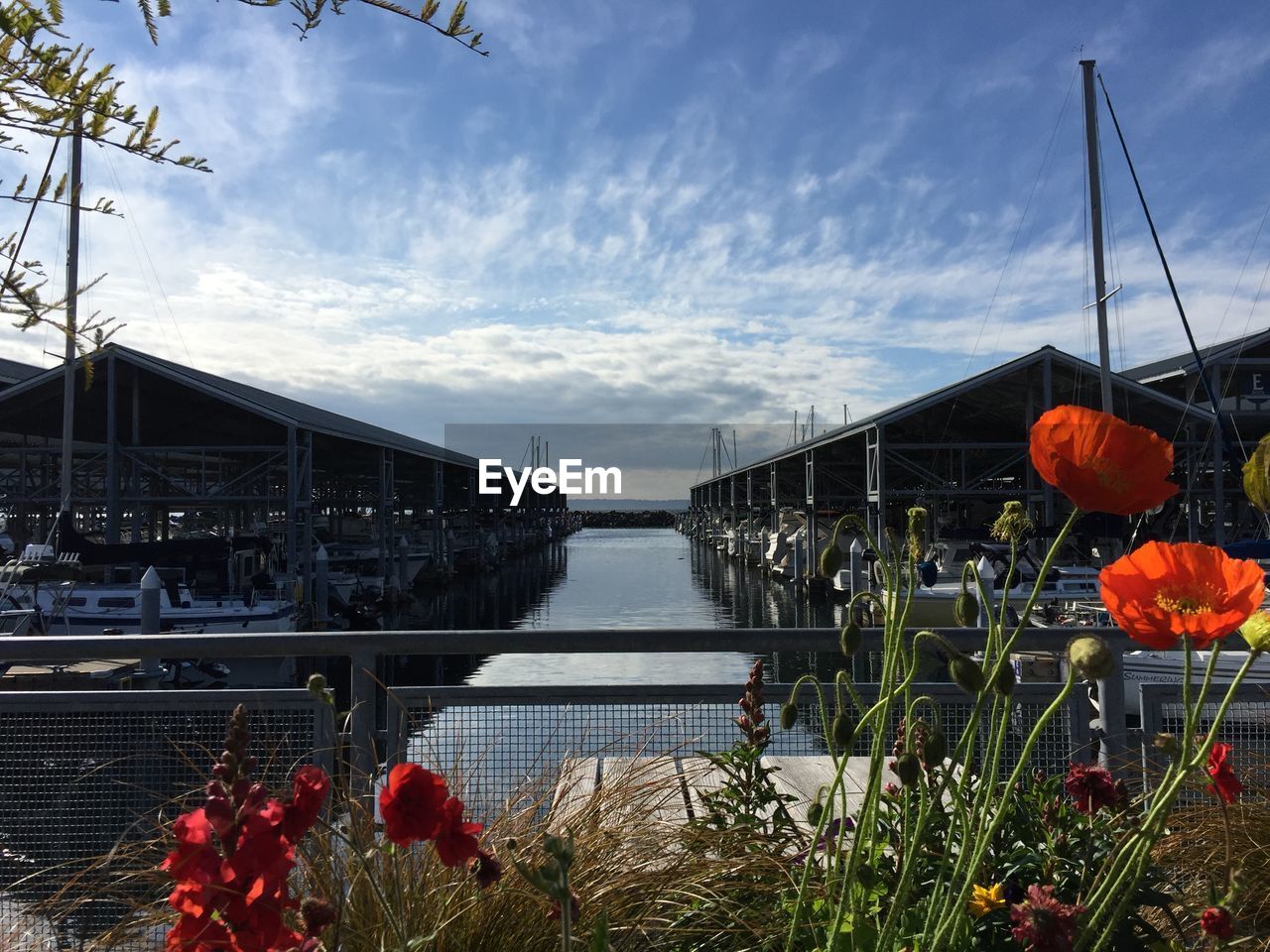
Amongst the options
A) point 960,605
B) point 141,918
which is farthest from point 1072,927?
point 141,918

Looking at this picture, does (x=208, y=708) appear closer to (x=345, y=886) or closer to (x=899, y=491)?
(x=345, y=886)

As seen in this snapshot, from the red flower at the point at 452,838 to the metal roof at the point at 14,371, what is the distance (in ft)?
114

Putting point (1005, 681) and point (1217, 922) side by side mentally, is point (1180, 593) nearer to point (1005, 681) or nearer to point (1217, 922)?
point (1005, 681)

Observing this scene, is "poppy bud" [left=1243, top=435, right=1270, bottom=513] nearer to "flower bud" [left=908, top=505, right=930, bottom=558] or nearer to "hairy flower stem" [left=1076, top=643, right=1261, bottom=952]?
"hairy flower stem" [left=1076, top=643, right=1261, bottom=952]

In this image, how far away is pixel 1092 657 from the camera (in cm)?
121

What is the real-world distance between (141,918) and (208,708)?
5.34 ft

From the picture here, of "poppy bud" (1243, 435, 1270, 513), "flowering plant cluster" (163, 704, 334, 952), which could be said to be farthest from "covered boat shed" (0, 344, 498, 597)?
"flowering plant cluster" (163, 704, 334, 952)

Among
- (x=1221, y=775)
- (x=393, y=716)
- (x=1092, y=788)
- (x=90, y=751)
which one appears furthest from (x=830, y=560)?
(x=90, y=751)

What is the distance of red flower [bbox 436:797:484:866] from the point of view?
1378 mm

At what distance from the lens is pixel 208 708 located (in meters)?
3.59

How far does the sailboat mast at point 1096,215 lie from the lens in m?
24.0

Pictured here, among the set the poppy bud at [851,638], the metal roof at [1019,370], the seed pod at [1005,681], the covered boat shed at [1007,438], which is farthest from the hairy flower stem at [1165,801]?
the metal roof at [1019,370]

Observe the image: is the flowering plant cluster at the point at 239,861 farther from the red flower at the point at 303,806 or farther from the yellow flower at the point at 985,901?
the yellow flower at the point at 985,901

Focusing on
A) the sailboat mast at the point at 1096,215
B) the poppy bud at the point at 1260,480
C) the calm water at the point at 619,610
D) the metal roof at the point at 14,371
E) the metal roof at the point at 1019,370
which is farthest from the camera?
the metal roof at the point at 14,371
